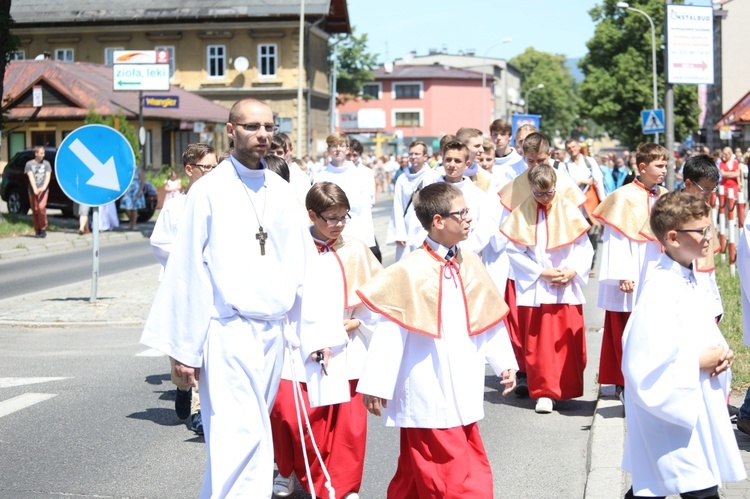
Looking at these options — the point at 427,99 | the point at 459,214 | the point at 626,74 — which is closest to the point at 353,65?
the point at 626,74

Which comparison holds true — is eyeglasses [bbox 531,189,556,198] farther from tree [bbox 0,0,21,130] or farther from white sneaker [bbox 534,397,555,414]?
tree [bbox 0,0,21,130]

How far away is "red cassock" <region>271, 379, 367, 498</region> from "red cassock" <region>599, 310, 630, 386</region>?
9.20 feet

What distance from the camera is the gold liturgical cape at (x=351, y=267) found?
6.58m

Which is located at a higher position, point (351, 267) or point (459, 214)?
point (459, 214)

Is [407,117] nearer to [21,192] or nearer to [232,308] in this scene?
[21,192]

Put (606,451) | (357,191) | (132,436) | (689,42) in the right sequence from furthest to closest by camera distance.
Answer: (689,42) < (357,191) < (132,436) < (606,451)

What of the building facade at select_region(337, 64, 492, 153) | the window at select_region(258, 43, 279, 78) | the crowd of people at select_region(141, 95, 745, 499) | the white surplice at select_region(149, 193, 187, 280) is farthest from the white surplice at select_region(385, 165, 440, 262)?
the building facade at select_region(337, 64, 492, 153)

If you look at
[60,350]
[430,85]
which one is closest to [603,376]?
[60,350]

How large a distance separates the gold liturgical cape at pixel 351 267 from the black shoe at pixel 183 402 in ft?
7.38

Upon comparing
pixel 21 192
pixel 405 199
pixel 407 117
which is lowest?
pixel 405 199

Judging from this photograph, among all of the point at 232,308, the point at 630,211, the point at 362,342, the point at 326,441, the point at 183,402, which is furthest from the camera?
the point at 630,211

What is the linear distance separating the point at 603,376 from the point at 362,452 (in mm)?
2995

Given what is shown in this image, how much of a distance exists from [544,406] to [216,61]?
54272 millimetres

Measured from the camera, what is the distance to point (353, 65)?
263 ft
